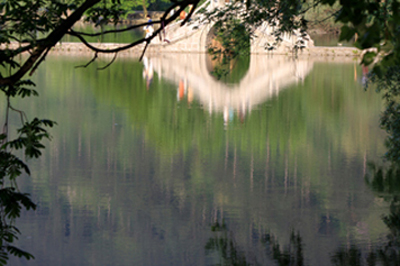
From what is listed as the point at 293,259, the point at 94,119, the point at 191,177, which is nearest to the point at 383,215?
the point at 293,259

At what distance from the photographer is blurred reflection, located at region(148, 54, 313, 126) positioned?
22.3 metres

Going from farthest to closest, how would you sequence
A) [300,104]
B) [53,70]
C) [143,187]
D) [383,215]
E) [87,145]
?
[53,70] < [300,104] < [87,145] < [143,187] < [383,215]

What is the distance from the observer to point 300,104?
22.2m

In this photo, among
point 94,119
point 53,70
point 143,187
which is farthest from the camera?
point 53,70

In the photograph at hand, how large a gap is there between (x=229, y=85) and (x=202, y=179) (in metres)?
Answer: 16.0

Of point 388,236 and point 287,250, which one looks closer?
point 287,250

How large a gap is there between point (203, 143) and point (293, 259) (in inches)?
288

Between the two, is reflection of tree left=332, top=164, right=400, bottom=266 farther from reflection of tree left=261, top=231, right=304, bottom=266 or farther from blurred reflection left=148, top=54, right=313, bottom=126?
blurred reflection left=148, top=54, right=313, bottom=126

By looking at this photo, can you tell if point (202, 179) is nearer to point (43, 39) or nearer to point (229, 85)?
point (43, 39)

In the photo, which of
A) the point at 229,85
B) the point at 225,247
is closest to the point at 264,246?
the point at 225,247

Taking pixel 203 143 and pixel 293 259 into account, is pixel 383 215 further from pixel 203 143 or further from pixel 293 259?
pixel 203 143

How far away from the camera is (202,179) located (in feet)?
39.9

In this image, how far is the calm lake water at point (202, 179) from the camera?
8.73 m

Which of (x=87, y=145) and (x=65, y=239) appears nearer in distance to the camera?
(x=65, y=239)
